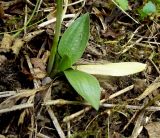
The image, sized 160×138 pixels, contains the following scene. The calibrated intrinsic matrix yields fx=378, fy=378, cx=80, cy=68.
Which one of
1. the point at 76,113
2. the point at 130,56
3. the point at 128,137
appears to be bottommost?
the point at 128,137

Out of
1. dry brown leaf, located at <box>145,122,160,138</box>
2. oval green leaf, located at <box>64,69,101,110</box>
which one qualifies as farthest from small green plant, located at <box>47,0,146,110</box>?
dry brown leaf, located at <box>145,122,160,138</box>

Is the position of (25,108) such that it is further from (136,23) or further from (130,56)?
(136,23)

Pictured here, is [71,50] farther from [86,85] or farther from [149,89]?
[149,89]

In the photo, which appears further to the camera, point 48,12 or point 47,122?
point 48,12

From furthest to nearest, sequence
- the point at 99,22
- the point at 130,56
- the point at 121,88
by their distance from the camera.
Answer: the point at 99,22 < the point at 130,56 < the point at 121,88

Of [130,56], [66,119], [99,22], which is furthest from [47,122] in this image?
[99,22]

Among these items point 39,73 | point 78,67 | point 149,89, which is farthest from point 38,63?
point 149,89

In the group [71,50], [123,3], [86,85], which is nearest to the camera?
[86,85]
